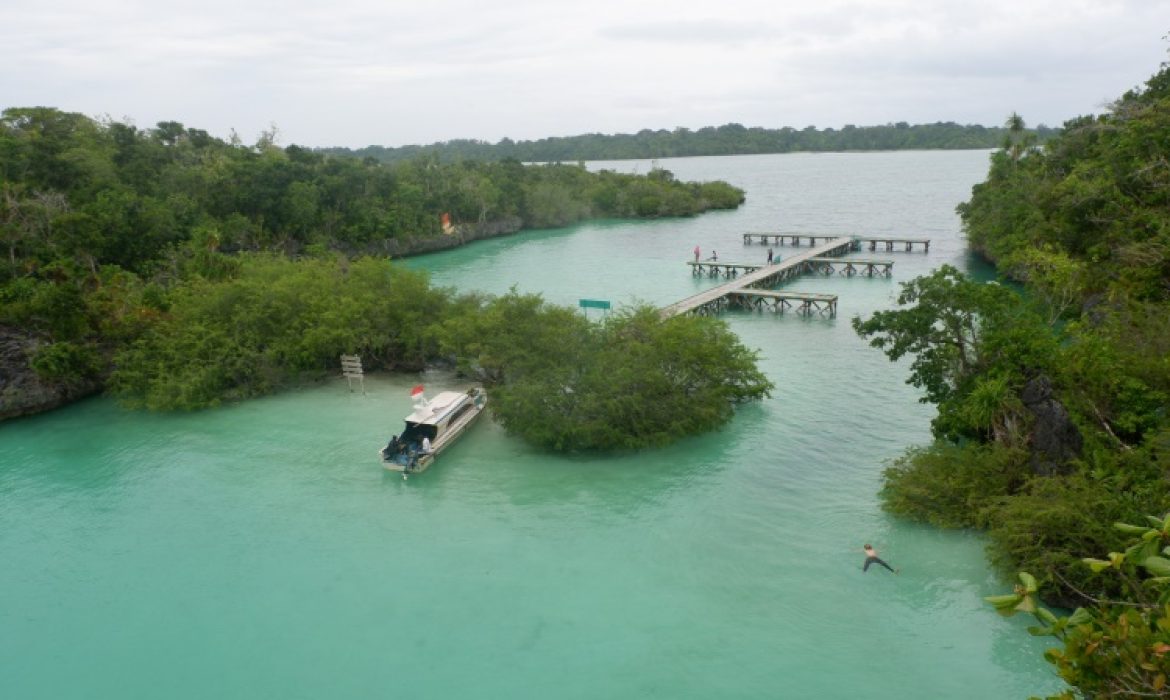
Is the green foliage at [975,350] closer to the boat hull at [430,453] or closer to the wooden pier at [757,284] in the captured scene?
the wooden pier at [757,284]

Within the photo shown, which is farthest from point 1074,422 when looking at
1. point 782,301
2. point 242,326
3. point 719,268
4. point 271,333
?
point 719,268

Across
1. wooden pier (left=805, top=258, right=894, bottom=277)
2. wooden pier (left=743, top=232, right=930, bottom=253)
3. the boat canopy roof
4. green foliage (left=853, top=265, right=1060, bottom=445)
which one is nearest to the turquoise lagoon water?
the boat canopy roof

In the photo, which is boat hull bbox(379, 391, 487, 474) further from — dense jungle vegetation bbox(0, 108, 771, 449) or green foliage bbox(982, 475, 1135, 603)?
green foliage bbox(982, 475, 1135, 603)

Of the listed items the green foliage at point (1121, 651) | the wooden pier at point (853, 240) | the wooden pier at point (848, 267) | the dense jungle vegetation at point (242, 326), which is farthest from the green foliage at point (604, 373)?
the wooden pier at point (853, 240)

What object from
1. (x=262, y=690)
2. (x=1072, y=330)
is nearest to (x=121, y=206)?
(x=262, y=690)

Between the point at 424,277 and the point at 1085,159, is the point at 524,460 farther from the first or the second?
the point at 1085,159

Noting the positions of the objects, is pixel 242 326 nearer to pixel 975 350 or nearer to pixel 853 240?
pixel 975 350

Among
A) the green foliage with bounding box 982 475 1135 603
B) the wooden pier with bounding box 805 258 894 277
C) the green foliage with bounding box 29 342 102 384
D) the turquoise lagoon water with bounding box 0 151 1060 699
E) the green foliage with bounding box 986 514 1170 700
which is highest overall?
the green foliage with bounding box 986 514 1170 700
